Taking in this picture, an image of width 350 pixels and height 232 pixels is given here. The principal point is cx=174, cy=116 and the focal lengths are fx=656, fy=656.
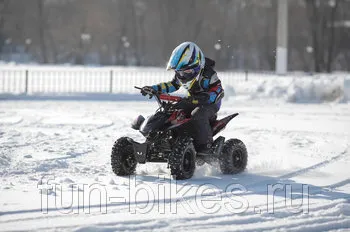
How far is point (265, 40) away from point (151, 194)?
66251 mm

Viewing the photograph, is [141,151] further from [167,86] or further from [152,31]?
[152,31]

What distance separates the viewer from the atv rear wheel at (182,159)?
867cm

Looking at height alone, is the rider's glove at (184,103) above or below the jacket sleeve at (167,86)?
below

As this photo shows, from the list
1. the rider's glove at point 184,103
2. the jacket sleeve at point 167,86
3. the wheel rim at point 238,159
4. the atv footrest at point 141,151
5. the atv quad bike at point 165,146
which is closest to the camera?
the atv quad bike at point 165,146

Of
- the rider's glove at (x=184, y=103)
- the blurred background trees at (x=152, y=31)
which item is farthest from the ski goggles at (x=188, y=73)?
the blurred background trees at (x=152, y=31)

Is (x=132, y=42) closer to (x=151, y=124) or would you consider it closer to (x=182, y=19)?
(x=182, y=19)

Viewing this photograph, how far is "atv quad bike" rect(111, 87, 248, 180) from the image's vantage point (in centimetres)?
878

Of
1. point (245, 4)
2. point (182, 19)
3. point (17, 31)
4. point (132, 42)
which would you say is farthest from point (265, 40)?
point (17, 31)

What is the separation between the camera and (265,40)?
238 ft

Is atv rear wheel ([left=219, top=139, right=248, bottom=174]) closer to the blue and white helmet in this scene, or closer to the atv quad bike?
the atv quad bike

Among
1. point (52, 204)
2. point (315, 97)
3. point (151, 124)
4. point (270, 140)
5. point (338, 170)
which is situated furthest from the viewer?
point (315, 97)

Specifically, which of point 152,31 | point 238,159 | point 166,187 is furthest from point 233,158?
point 152,31

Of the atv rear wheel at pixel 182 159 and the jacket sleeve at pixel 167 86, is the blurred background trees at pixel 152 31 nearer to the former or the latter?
the jacket sleeve at pixel 167 86

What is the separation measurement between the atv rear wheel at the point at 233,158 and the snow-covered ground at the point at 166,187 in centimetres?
16
